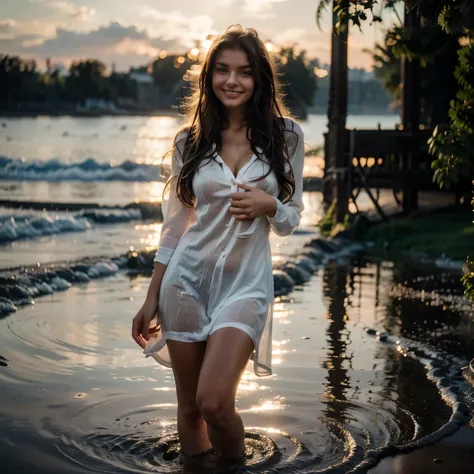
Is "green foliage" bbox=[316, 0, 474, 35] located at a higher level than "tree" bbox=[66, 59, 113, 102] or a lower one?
lower

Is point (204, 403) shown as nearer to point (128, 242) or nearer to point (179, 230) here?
point (179, 230)

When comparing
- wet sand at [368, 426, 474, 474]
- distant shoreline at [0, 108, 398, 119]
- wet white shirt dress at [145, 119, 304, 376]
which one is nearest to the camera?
wet white shirt dress at [145, 119, 304, 376]

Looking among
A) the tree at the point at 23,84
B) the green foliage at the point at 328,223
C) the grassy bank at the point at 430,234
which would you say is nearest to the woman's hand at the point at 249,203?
the grassy bank at the point at 430,234

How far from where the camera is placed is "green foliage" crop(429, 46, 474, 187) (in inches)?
255

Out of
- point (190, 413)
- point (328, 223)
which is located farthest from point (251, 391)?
point (328, 223)

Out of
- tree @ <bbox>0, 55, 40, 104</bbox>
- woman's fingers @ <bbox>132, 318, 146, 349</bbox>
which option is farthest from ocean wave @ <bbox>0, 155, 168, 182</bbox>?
tree @ <bbox>0, 55, 40, 104</bbox>

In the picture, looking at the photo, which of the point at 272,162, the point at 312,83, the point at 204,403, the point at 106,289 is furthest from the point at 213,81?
the point at 312,83

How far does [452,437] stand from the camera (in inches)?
232

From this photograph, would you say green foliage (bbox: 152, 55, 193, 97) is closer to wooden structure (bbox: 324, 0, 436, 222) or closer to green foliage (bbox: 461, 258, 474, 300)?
wooden structure (bbox: 324, 0, 436, 222)

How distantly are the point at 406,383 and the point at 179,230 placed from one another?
120 inches

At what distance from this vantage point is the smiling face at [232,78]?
15.7 feet

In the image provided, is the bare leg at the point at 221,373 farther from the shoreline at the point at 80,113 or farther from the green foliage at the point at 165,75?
the green foliage at the point at 165,75

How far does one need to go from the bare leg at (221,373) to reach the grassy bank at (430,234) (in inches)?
391

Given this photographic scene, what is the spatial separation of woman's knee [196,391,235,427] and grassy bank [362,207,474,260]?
32.7 feet
